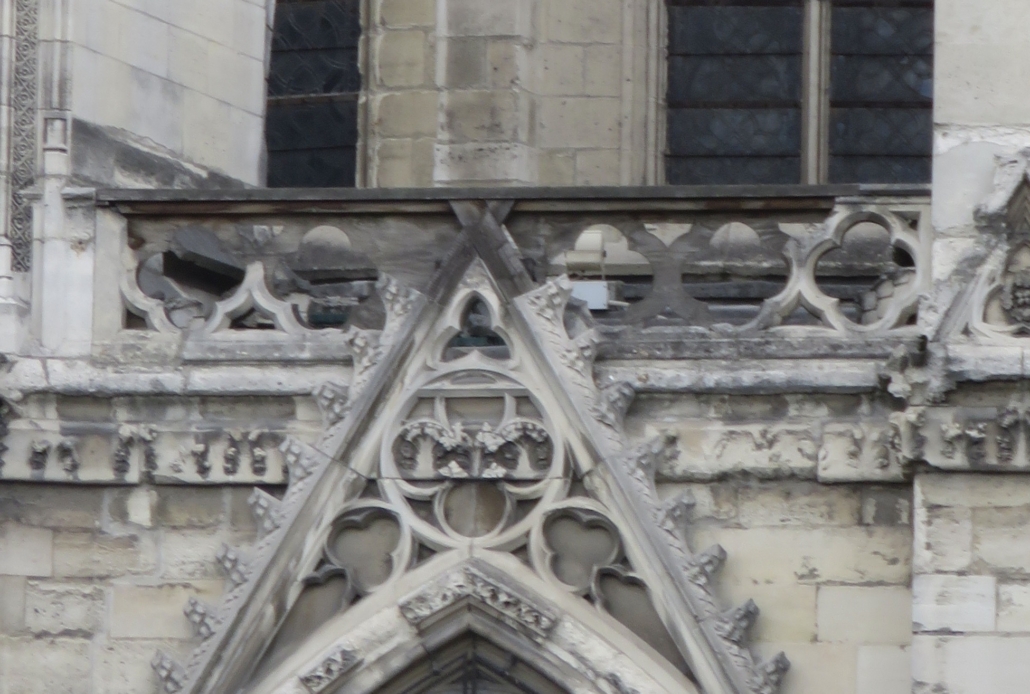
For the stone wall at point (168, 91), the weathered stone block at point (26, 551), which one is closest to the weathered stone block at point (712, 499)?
the weathered stone block at point (26, 551)

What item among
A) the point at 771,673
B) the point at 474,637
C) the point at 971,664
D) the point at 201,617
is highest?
the point at 201,617

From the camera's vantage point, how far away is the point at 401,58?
13.4 m

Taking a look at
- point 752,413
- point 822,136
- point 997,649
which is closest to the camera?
point 997,649

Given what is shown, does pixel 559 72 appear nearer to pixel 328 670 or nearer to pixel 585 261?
pixel 585 261

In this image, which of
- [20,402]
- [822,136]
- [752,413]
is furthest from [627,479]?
[822,136]

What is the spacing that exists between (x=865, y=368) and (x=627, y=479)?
0.79 m

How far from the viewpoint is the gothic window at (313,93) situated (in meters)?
13.7

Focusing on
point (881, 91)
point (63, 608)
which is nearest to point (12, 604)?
Result: point (63, 608)

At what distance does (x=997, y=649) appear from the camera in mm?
10031

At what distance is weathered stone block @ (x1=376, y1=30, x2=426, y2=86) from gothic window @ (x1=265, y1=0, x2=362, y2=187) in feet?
0.72

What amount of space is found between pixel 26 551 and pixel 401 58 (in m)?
3.21

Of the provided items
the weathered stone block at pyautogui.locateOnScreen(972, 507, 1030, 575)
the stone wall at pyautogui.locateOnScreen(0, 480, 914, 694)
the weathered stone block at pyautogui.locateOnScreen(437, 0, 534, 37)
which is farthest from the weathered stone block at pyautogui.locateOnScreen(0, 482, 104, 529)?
the weathered stone block at pyautogui.locateOnScreen(437, 0, 534, 37)

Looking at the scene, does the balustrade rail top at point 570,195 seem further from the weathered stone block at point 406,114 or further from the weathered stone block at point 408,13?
the weathered stone block at point 408,13

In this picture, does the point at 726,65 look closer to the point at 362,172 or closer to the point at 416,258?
the point at 362,172
